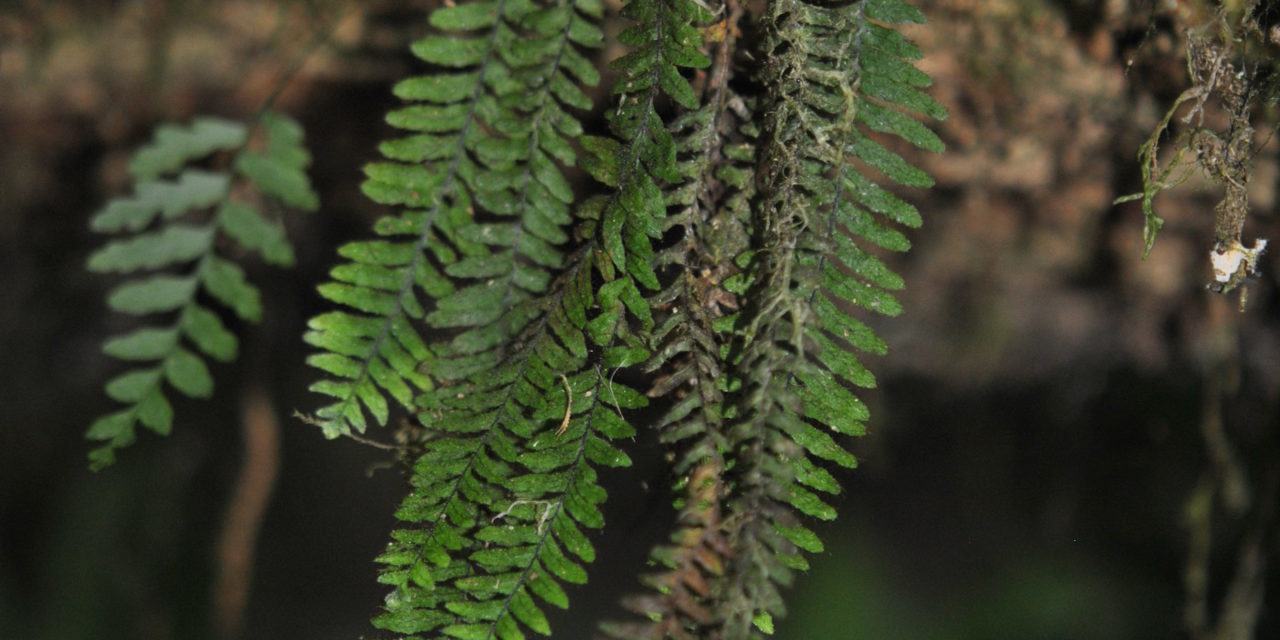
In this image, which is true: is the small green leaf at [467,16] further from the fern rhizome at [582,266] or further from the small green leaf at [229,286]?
the small green leaf at [229,286]

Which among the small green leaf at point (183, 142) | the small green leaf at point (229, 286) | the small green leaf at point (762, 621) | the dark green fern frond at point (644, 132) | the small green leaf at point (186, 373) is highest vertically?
the dark green fern frond at point (644, 132)

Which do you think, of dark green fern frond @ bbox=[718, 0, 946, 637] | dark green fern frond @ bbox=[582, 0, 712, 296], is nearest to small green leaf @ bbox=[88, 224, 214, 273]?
dark green fern frond @ bbox=[582, 0, 712, 296]

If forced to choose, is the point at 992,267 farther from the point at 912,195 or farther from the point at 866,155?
the point at 866,155

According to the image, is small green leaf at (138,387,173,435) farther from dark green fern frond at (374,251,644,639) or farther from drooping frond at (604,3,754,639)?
drooping frond at (604,3,754,639)

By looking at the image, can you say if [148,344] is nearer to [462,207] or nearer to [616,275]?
[462,207]

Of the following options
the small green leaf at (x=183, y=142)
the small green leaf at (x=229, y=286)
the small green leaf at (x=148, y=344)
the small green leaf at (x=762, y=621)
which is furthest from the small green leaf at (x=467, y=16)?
the small green leaf at (x=762, y=621)

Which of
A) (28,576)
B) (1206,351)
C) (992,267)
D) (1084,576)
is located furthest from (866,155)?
(28,576)
